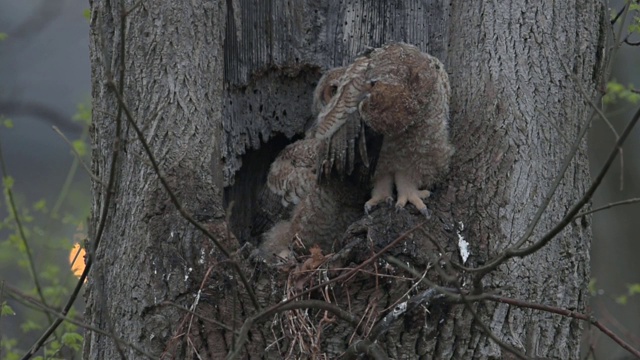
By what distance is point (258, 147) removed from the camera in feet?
17.8

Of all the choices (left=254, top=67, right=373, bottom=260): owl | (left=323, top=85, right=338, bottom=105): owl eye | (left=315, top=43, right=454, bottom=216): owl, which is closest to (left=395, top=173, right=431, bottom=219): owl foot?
(left=315, top=43, right=454, bottom=216): owl

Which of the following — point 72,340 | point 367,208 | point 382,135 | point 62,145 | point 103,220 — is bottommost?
point 62,145

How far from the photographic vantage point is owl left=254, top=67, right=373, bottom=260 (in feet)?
16.0

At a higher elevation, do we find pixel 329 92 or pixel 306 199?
pixel 329 92

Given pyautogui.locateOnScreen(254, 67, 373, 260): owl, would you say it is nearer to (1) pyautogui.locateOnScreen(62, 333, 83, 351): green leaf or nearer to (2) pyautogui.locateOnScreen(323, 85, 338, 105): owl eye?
(2) pyautogui.locateOnScreen(323, 85, 338, 105): owl eye

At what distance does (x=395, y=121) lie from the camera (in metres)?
4.23

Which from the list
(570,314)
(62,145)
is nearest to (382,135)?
(570,314)

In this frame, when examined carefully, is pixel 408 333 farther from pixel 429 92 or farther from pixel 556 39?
pixel 556 39

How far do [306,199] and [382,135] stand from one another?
2.66 ft

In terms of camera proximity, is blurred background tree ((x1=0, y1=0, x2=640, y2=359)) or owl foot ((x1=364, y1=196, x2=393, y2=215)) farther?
blurred background tree ((x1=0, y1=0, x2=640, y2=359))

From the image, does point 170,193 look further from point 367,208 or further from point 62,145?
point 62,145

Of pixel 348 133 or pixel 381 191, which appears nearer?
pixel 348 133

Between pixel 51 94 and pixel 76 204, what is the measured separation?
2.00m

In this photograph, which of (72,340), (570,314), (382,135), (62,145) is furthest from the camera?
(62,145)
